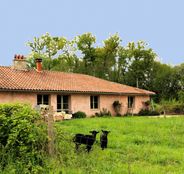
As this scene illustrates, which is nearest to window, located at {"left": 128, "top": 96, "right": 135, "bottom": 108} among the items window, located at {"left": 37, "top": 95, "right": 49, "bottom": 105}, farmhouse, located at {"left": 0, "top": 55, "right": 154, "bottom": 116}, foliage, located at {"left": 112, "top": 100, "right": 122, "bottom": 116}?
farmhouse, located at {"left": 0, "top": 55, "right": 154, "bottom": 116}

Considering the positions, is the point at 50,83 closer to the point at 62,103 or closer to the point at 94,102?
the point at 62,103

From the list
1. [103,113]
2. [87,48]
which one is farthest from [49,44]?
[103,113]

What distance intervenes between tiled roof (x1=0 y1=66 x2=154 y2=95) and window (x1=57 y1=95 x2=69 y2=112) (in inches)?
36.0

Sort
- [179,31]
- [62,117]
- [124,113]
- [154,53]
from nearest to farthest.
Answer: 1. [62,117]
2. [124,113]
3. [179,31]
4. [154,53]

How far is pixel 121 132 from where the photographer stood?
18.2 m

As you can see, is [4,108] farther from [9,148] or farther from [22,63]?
[22,63]

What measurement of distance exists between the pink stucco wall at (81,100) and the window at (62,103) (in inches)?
16.5

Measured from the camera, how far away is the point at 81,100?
31922mm

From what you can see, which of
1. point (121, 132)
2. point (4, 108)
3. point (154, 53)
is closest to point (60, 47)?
point (154, 53)

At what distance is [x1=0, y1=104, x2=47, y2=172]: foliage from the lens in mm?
8484

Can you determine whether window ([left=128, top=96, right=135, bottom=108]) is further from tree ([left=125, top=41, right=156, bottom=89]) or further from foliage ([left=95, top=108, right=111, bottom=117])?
tree ([left=125, top=41, right=156, bottom=89])

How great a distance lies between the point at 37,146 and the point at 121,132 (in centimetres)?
997

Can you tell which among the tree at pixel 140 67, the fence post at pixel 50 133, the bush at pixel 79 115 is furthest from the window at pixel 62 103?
the tree at pixel 140 67

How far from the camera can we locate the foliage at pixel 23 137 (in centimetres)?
848
